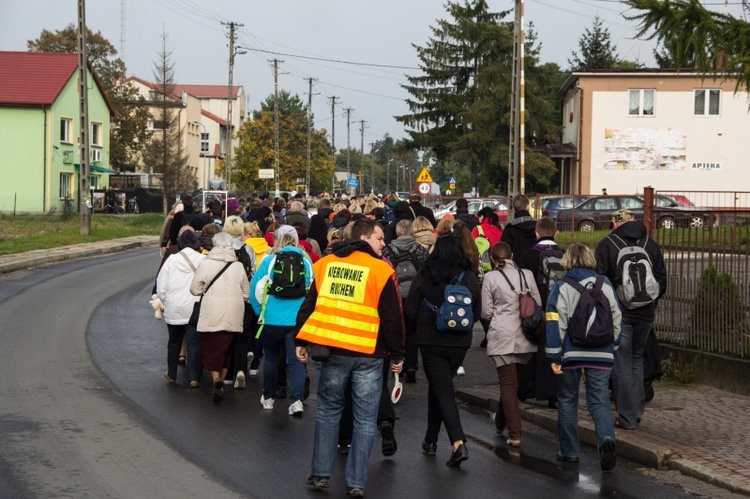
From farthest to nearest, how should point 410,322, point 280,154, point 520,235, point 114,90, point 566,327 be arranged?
point 280,154, point 114,90, point 520,235, point 410,322, point 566,327

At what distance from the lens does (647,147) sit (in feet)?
175

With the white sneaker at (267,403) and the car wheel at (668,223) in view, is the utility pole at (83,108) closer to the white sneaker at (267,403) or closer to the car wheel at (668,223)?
the car wheel at (668,223)

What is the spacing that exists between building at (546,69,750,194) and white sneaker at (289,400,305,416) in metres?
45.8

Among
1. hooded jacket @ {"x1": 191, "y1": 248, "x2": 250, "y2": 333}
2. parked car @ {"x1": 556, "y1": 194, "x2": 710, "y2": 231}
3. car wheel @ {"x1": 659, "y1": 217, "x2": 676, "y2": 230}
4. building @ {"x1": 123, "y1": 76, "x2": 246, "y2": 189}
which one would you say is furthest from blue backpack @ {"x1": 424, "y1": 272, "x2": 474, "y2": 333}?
building @ {"x1": 123, "y1": 76, "x2": 246, "y2": 189}

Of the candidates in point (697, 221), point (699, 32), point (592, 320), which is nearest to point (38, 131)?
point (697, 221)

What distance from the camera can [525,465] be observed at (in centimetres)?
816

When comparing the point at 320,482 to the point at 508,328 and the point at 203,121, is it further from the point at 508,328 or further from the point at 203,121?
the point at 203,121

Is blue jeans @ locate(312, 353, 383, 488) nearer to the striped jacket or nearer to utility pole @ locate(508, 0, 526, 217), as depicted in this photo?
the striped jacket

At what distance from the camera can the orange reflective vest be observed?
694 cm

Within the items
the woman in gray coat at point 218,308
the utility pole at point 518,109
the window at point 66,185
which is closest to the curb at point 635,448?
the woman in gray coat at point 218,308

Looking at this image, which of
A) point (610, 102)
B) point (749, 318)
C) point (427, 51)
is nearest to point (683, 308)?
point (749, 318)

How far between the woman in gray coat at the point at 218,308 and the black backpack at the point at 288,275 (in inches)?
37.6

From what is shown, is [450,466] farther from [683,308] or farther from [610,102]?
[610,102]

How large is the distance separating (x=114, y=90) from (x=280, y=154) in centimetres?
1687
